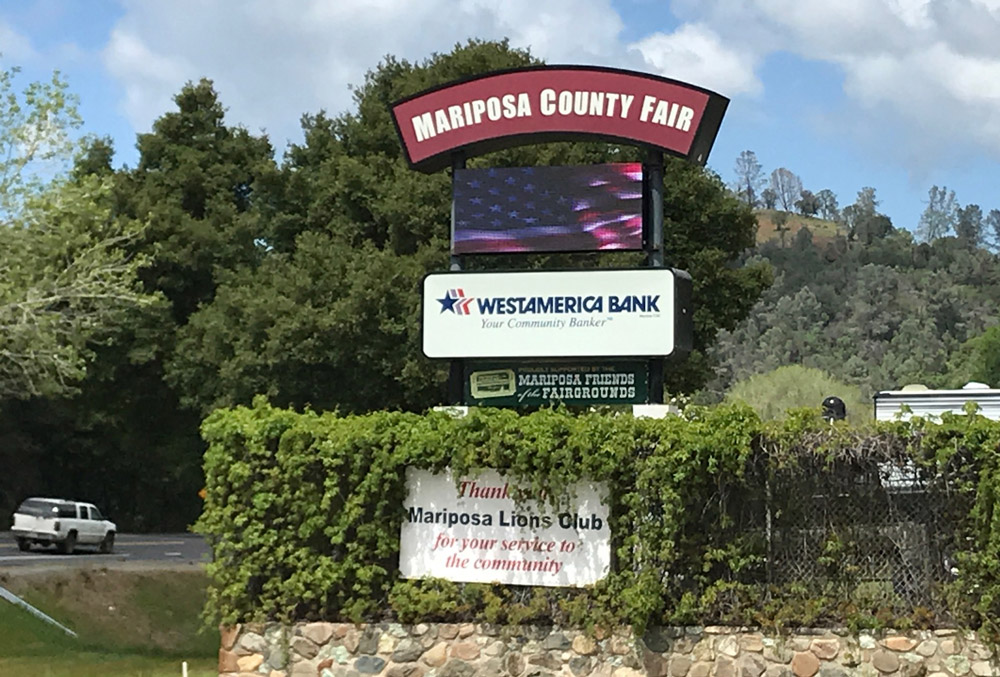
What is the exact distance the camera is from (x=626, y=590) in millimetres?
12367

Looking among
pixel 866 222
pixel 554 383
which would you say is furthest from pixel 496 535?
pixel 866 222

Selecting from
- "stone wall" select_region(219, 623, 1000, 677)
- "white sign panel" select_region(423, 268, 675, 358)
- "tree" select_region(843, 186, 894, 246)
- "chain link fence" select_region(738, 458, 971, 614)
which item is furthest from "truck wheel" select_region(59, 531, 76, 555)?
"tree" select_region(843, 186, 894, 246)

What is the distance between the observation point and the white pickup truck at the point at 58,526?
36.2 meters

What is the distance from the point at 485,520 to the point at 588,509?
1.05 meters

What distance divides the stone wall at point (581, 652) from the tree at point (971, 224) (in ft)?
603

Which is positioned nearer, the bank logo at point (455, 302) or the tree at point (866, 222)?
the bank logo at point (455, 302)

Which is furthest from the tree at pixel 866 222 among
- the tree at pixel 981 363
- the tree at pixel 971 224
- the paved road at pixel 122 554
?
the paved road at pixel 122 554

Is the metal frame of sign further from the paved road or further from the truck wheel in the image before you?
the truck wheel

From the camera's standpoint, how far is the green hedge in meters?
12.0

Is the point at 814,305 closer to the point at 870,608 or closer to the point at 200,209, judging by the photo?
the point at 200,209

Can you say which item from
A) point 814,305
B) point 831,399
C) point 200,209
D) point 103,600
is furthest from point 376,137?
point 814,305

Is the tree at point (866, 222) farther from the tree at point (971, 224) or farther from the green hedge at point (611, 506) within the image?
the green hedge at point (611, 506)

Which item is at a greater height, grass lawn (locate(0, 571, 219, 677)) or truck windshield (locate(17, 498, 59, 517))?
truck windshield (locate(17, 498, 59, 517))

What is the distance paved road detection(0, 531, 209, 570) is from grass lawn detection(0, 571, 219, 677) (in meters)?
2.89
